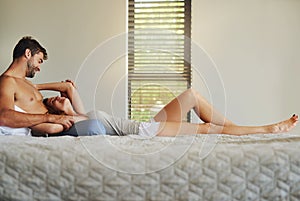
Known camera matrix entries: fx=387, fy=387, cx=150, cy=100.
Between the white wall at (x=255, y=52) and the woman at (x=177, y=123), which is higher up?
the white wall at (x=255, y=52)

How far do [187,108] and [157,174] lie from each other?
1.18 metres

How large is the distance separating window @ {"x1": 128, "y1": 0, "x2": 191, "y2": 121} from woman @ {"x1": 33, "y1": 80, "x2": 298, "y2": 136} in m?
1.10

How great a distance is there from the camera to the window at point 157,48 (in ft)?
11.2

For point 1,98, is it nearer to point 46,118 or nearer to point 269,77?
point 46,118

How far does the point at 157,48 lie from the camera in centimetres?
343

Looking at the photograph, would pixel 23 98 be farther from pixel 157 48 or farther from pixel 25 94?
pixel 157 48

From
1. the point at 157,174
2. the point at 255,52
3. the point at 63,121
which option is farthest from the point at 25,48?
the point at 255,52

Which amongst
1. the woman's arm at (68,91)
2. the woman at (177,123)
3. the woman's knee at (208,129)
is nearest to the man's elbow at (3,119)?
the woman at (177,123)

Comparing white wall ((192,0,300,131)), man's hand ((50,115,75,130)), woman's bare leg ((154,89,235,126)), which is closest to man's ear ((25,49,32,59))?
man's hand ((50,115,75,130))

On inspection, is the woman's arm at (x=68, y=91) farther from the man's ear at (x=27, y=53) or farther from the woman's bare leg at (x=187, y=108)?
the woman's bare leg at (x=187, y=108)

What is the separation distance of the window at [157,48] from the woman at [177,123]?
43.4 inches

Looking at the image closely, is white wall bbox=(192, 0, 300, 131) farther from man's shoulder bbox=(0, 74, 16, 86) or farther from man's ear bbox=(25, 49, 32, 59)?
man's shoulder bbox=(0, 74, 16, 86)

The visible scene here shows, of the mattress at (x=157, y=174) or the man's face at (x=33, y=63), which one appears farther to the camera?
the man's face at (x=33, y=63)

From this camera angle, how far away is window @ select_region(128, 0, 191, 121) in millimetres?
3400
